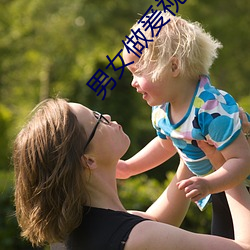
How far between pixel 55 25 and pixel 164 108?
40.3 ft

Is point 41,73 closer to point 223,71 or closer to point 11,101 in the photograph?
point 11,101

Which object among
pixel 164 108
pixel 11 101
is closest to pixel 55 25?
pixel 11 101

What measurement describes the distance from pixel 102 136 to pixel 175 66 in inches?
16.1

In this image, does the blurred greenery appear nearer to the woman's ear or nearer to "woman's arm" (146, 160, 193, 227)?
"woman's arm" (146, 160, 193, 227)

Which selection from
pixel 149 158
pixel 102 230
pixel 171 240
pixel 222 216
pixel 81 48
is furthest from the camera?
pixel 81 48

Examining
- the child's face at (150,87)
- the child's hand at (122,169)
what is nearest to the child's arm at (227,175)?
the child's face at (150,87)

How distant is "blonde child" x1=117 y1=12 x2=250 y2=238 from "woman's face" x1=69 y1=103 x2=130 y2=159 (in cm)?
22

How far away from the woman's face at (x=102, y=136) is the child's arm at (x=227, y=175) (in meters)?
0.32

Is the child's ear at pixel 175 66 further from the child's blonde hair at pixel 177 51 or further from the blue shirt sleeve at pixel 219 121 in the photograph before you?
the blue shirt sleeve at pixel 219 121

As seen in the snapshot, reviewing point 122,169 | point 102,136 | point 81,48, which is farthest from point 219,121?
point 81,48

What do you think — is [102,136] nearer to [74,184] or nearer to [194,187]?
[74,184]

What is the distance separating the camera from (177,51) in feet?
9.30

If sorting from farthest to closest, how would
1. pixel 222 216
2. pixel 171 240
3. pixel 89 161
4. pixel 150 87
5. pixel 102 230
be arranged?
pixel 222 216 < pixel 150 87 < pixel 89 161 < pixel 102 230 < pixel 171 240

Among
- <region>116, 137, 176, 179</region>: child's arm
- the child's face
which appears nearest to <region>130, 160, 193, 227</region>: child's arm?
<region>116, 137, 176, 179</region>: child's arm
